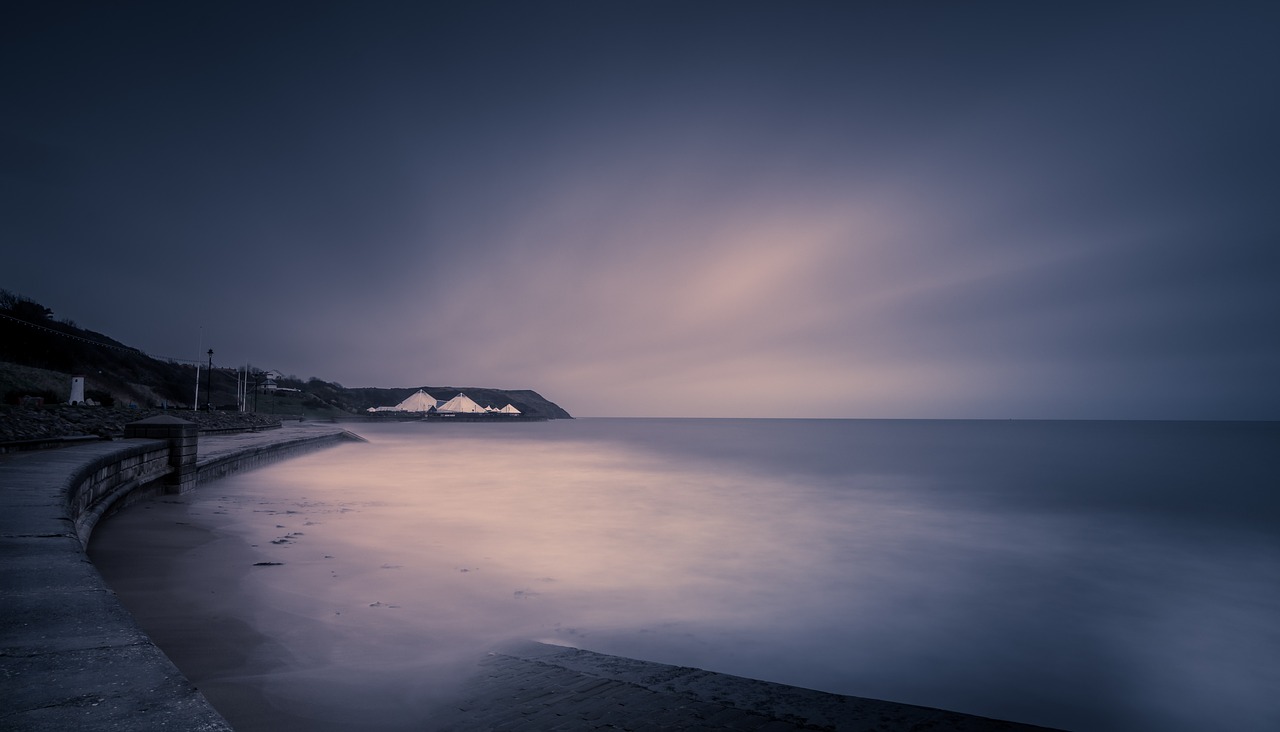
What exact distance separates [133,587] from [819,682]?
25.9 ft

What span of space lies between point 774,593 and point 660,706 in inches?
253

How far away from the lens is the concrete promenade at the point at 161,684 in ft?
7.00

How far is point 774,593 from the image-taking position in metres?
10.5

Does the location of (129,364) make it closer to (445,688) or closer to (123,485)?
(123,485)

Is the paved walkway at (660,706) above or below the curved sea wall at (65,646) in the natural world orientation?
below

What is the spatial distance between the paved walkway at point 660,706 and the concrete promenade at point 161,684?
0.04ft

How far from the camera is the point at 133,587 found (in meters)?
7.23

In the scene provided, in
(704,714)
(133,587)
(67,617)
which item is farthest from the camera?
(133,587)

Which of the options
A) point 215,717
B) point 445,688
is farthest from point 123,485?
point 215,717

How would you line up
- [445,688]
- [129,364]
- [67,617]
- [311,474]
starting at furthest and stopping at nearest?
[129,364] → [311,474] → [445,688] → [67,617]

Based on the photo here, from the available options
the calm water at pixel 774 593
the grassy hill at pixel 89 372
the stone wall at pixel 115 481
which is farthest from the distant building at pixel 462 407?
the stone wall at pixel 115 481

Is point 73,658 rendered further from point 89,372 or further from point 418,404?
point 418,404

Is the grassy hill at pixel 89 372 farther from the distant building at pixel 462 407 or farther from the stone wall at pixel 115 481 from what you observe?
the distant building at pixel 462 407

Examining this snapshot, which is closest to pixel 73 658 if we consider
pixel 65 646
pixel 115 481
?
pixel 65 646
